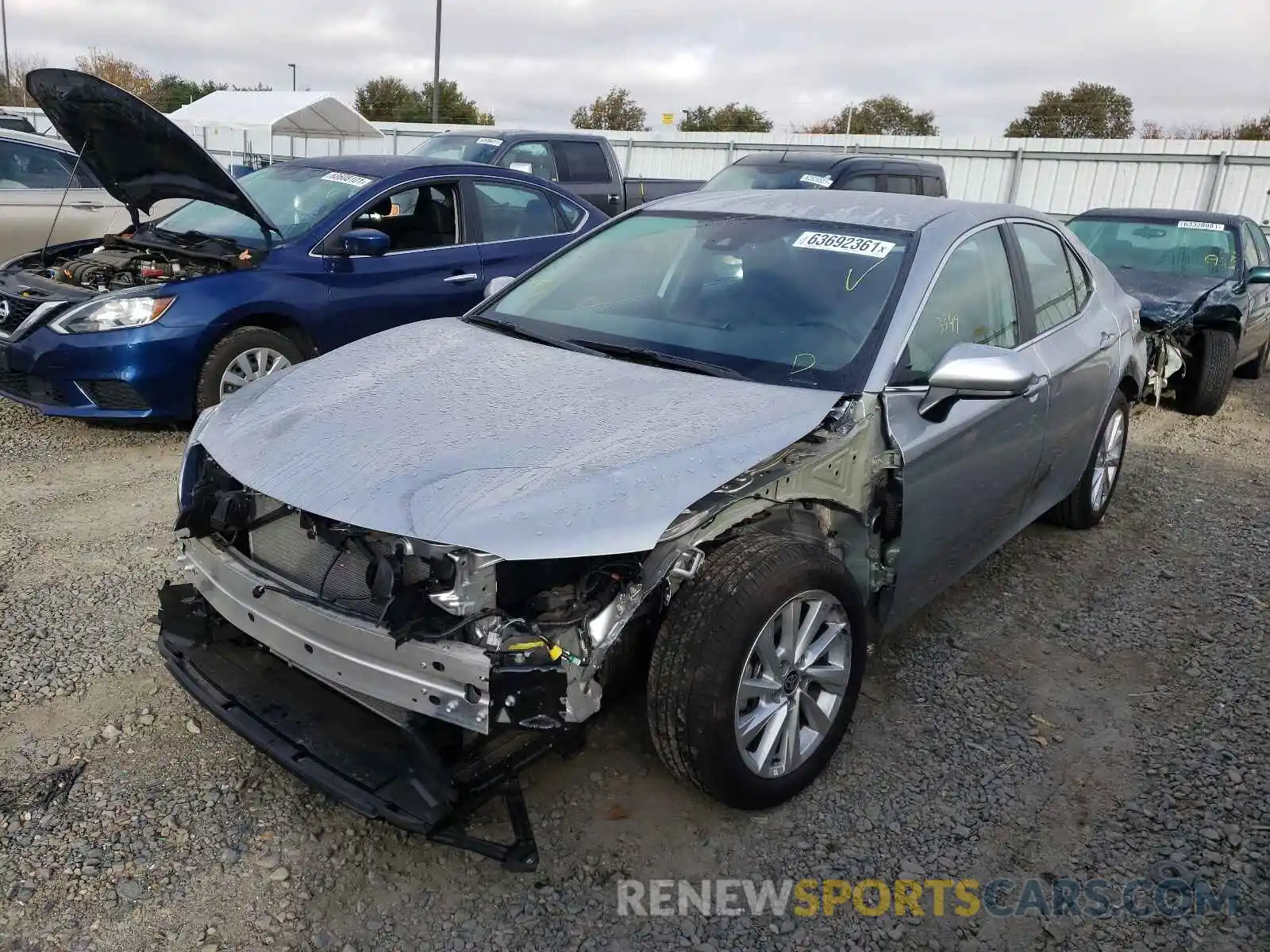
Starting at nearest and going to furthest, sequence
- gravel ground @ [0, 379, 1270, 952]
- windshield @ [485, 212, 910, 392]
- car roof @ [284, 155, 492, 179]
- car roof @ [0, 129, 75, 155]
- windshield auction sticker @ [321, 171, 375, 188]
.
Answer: gravel ground @ [0, 379, 1270, 952], windshield @ [485, 212, 910, 392], windshield auction sticker @ [321, 171, 375, 188], car roof @ [284, 155, 492, 179], car roof @ [0, 129, 75, 155]

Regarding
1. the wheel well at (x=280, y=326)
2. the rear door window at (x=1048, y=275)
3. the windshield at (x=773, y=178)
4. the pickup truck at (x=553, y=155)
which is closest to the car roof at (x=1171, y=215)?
the windshield at (x=773, y=178)

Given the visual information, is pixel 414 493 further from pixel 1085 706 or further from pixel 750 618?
pixel 1085 706

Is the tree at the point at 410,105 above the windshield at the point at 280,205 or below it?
above

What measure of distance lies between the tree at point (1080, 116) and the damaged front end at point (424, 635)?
4274 centimetres

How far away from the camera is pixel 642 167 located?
2197 centimetres

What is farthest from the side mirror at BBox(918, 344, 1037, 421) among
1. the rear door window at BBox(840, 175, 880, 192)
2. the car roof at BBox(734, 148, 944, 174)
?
the car roof at BBox(734, 148, 944, 174)

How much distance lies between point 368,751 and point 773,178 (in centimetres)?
852

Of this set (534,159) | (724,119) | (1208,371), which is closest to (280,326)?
(534,159)

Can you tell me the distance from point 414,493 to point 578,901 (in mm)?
1097

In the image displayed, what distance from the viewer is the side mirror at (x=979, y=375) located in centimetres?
288

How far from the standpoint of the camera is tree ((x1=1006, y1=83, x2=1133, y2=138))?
136 ft

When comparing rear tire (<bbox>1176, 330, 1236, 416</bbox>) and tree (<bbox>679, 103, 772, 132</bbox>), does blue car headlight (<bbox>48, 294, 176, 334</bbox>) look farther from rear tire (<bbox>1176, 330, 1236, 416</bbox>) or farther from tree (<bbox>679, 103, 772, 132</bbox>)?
tree (<bbox>679, 103, 772, 132</bbox>)

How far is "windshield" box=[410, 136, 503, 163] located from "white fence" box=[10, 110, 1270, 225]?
16.5ft
